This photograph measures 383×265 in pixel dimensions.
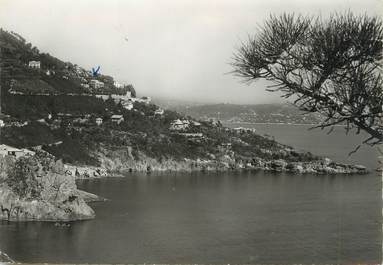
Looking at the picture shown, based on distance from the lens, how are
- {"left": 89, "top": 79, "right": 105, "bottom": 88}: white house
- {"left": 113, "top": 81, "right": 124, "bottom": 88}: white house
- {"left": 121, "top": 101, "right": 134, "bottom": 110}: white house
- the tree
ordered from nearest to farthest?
1. the tree
2. {"left": 121, "top": 101, "right": 134, "bottom": 110}: white house
3. {"left": 89, "top": 79, "right": 105, "bottom": 88}: white house
4. {"left": 113, "top": 81, "right": 124, "bottom": 88}: white house

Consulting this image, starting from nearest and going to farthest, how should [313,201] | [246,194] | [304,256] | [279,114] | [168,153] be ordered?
[304,256], [313,201], [246,194], [168,153], [279,114]

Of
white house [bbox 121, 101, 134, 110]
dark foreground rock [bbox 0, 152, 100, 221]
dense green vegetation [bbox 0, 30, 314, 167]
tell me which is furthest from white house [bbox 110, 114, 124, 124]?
dark foreground rock [bbox 0, 152, 100, 221]

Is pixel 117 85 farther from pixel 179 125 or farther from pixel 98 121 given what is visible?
pixel 98 121

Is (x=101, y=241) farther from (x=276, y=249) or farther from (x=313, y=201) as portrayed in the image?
(x=313, y=201)

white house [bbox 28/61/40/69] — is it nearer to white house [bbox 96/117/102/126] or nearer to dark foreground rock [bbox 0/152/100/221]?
white house [bbox 96/117/102/126]

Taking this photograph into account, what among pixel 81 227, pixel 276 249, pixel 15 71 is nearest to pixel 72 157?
pixel 15 71

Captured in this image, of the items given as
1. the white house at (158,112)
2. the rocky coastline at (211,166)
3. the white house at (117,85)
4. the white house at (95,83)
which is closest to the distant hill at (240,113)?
the white house at (117,85)

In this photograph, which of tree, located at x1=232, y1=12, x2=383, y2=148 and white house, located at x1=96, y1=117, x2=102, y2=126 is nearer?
tree, located at x1=232, y1=12, x2=383, y2=148
